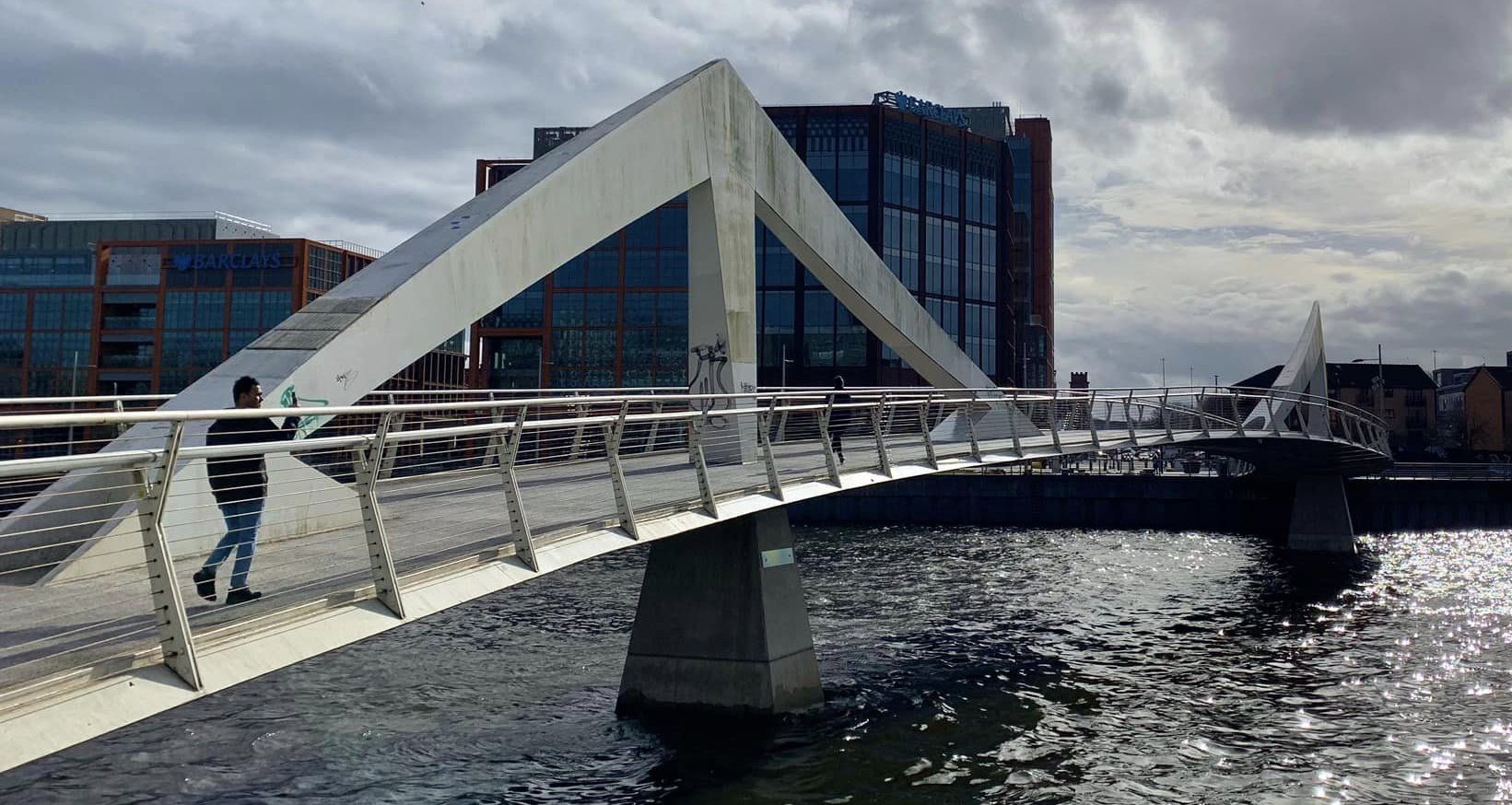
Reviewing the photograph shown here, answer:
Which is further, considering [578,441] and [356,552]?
[578,441]

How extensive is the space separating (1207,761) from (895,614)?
10.8 meters

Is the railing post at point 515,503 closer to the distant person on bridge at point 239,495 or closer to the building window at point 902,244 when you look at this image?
the distant person on bridge at point 239,495

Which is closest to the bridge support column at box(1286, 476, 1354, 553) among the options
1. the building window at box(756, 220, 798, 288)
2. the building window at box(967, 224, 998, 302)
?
the building window at box(756, 220, 798, 288)

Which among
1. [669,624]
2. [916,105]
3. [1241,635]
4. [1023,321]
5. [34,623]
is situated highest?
[916,105]

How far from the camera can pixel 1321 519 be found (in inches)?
1679

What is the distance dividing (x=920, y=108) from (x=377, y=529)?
2697 inches

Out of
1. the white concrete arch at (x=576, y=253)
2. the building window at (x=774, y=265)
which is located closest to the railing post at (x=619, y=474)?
the white concrete arch at (x=576, y=253)

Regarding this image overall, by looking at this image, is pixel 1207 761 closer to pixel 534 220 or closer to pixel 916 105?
pixel 534 220

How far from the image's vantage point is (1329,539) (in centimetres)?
4197

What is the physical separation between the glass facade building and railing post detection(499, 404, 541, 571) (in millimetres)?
55325

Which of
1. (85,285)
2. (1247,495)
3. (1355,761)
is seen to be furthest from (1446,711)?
(85,285)

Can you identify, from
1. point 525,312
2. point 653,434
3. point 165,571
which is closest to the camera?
point 165,571

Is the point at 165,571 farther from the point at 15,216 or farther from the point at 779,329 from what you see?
the point at 15,216

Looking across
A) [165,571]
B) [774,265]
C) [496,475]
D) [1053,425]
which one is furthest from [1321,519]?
[165,571]
